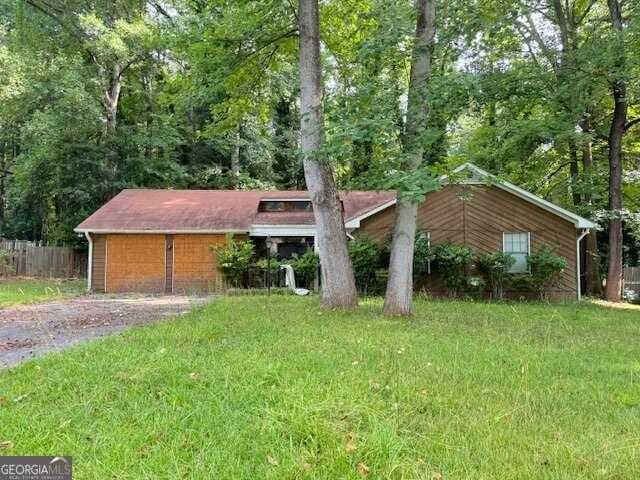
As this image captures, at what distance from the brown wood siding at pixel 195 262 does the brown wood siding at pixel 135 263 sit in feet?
1.75

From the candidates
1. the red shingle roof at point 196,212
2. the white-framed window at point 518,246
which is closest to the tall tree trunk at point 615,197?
the white-framed window at point 518,246

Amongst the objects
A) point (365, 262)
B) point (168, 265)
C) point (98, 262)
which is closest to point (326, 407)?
point (365, 262)

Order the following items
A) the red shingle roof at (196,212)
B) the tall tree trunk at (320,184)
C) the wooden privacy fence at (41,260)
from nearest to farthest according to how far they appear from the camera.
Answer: the tall tree trunk at (320,184) → the red shingle roof at (196,212) → the wooden privacy fence at (41,260)

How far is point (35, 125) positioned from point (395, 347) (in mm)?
20427

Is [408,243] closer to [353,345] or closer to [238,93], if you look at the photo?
[353,345]

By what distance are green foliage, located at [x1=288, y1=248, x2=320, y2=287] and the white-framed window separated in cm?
604

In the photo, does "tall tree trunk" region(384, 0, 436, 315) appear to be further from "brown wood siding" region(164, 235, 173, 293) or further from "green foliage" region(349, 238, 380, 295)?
"brown wood siding" region(164, 235, 173, 293)

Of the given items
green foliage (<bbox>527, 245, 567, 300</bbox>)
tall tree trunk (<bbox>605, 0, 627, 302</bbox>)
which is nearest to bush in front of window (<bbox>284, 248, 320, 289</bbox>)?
green foliage (<bbox>527, 245, 567, 300</bbox>)

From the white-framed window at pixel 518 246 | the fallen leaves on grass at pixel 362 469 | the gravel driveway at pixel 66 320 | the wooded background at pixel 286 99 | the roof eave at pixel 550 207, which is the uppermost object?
the wooded background at pixel 286 99

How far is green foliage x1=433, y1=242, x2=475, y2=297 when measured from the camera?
48.4ft

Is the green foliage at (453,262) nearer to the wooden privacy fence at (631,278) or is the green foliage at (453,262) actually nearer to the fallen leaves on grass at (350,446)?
the wooden privacy fence at (631,278)

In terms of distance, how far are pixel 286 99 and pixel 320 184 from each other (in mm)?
17357

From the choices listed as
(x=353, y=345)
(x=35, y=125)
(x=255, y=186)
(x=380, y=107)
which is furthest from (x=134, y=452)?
(x=255, y=186)

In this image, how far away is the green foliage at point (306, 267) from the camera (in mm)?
16062
